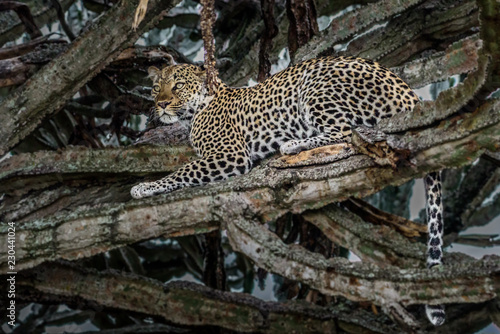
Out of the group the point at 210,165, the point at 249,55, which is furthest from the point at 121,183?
the point at 249,55

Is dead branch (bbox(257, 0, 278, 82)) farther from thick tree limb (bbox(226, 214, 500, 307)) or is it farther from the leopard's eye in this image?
thick tree limb (bbox(226, 214, 500, 307))

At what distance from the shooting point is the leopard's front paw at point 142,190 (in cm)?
569

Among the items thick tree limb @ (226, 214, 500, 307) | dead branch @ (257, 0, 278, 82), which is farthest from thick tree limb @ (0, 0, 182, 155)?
thick tree limb @ (226, 214, 500, 307)

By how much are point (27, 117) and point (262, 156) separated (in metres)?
1.81

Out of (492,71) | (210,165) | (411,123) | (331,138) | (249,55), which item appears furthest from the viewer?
(249,55)

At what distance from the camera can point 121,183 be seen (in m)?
6.42

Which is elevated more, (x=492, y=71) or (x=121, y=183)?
(x=492, y=71)

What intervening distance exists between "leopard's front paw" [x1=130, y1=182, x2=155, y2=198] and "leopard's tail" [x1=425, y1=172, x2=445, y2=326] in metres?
1.80

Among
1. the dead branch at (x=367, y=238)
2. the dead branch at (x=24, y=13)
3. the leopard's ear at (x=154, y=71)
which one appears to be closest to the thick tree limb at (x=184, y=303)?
the dead branch at (x=367, y=238)

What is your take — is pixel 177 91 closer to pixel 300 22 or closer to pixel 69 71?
pixel 69 71

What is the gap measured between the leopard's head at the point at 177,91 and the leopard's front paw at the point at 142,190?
66 cm

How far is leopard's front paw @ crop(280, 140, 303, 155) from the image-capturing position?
548cm

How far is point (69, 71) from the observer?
6.27m

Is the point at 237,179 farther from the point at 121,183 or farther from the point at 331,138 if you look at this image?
the point at 121,183
